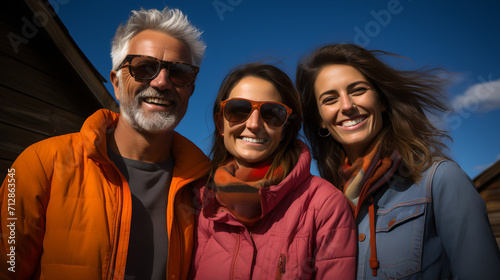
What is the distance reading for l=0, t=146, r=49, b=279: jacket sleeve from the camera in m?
1.69

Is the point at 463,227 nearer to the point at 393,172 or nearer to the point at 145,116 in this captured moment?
the point at 393,172

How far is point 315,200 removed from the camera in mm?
1837

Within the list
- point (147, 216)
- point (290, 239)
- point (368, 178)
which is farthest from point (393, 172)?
point (147, 216)

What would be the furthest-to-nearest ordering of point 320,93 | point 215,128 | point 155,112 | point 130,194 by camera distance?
point 215,128
point 320,93
point 155,112
point 130,194

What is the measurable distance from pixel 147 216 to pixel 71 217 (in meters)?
0.46

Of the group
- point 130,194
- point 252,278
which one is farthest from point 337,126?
point 130,194

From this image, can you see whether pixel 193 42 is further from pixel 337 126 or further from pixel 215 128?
pixel 337 126

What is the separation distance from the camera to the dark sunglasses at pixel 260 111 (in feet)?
6.93

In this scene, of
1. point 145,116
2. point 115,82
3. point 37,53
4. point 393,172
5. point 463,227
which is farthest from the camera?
point 37,53

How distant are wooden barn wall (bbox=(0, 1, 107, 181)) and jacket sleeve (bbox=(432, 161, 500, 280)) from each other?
3.76 metres

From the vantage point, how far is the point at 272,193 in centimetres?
183

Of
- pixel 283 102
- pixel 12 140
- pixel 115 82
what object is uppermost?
pixel 115 82

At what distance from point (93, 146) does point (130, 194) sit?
16.0 inches

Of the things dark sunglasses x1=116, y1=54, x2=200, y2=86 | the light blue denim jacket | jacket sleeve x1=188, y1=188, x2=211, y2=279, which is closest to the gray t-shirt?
jacket sleeve x1=188, y1=188, x2=211, y2=279
